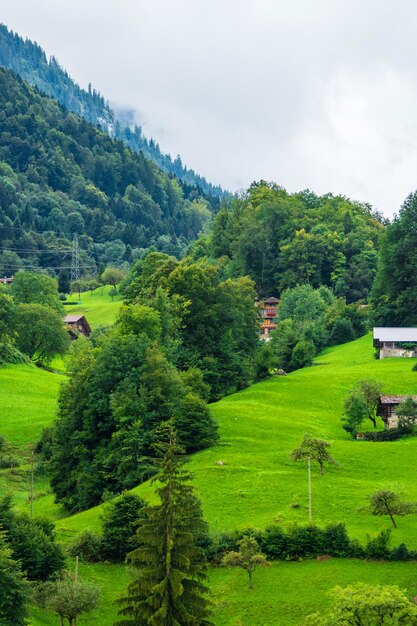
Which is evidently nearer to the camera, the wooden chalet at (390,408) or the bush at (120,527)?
the bush at (120,527)

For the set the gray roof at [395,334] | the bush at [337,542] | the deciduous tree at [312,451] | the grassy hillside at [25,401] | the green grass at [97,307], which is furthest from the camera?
the green grass at [97,307]

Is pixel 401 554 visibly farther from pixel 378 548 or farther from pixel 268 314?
pixel 268 314

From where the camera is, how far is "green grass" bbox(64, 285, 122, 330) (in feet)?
524

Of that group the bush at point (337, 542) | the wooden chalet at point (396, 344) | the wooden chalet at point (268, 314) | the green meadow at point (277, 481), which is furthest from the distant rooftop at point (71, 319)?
the bush at point (337, 542)

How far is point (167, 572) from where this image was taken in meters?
36.9

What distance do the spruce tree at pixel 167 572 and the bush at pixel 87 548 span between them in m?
12.8

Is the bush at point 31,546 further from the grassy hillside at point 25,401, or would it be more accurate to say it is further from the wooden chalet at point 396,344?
the wooden chalet at point 396,344

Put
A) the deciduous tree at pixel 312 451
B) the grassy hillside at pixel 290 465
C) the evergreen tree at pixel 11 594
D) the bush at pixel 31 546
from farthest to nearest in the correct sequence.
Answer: the deciduous tree at pixel 312 451
the grassy hillside at pixel 290 465
the bush at pixel 31 546
the evergreen tree at pixel 11 594

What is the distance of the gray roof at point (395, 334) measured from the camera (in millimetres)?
99219

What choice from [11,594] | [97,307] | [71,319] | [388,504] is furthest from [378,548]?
[97,307]

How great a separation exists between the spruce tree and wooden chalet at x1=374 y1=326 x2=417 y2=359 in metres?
63.7

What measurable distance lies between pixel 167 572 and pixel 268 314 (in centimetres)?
10627

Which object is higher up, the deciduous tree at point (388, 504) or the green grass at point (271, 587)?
the deciduous tree at point (388, 504)

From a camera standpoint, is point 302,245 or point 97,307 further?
point 97,307
